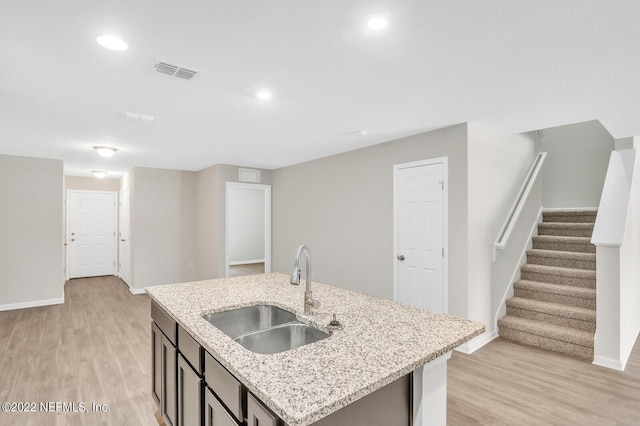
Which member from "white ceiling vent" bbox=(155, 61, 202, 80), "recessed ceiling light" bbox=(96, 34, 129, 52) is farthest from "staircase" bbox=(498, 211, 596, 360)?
"recessed ceiling light" bbox=(96, 34, 129, 52)

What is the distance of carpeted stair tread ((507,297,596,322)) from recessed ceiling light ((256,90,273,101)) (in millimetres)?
3594

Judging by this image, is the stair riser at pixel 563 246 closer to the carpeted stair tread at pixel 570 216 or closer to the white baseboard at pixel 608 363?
the carpeted stair tread at pixel 570 216

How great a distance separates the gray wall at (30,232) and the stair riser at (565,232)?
24.9 feet

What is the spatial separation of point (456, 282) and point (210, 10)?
3.17 m

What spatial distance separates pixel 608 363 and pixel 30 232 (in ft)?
24.9

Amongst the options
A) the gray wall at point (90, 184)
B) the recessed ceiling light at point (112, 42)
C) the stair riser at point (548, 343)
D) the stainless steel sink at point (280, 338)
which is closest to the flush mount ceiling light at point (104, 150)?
the recessed ceiling light at point (112, 42)

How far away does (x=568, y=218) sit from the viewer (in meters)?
4.98

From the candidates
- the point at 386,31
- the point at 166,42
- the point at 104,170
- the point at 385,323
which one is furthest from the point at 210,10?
the point at 104,170

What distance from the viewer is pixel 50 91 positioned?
255cm

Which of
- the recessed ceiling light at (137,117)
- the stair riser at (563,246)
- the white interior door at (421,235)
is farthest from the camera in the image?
the stair riser at (563,246)

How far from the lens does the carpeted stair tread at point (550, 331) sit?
10.7ft

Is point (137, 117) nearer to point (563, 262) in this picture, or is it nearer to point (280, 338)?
point (280, 338)

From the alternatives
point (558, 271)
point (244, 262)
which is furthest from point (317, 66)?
point (244, 262)

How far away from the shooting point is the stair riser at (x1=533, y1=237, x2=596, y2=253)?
14.0ft
